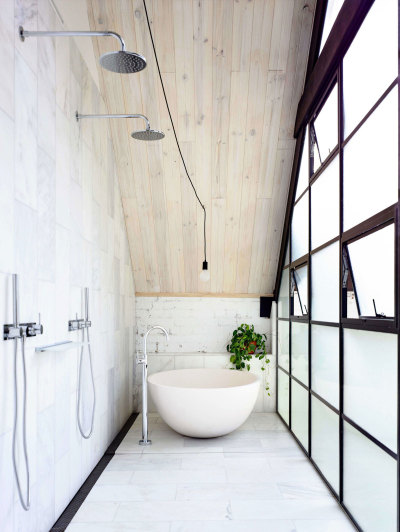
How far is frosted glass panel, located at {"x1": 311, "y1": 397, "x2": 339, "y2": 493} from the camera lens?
2.97 metres

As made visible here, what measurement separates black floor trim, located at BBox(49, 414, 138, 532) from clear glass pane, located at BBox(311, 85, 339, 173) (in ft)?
8.78

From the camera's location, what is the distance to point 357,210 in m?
2.61

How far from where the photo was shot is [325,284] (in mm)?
3266

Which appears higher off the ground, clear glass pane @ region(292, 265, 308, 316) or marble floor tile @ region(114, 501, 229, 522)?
clear glass pane @ region(292, 265, 308, 316)

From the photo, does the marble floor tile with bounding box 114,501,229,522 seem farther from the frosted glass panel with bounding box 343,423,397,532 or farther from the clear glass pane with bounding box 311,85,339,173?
the clear glass pane with bounding box 311,85,339,173

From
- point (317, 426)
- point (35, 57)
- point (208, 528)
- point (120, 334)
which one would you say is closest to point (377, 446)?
point (208, 528)

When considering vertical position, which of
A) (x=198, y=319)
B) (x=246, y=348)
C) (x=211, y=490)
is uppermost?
(x=198, y=319)

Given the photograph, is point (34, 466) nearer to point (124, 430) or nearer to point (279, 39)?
point (124, 430)

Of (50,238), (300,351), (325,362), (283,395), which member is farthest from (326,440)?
(50,238)

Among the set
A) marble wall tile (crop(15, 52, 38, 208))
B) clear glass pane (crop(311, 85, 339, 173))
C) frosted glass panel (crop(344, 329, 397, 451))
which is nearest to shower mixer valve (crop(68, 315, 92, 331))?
marble wall tile (crop(15, 52, 38, 208))

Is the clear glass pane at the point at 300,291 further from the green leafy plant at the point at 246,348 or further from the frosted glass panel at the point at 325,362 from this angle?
the green leafy plant at the point at 246,348

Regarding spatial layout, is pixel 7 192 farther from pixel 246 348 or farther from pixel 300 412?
pixel 246 348

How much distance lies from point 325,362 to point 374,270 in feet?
3.53

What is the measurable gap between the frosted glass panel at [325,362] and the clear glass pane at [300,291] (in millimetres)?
446
